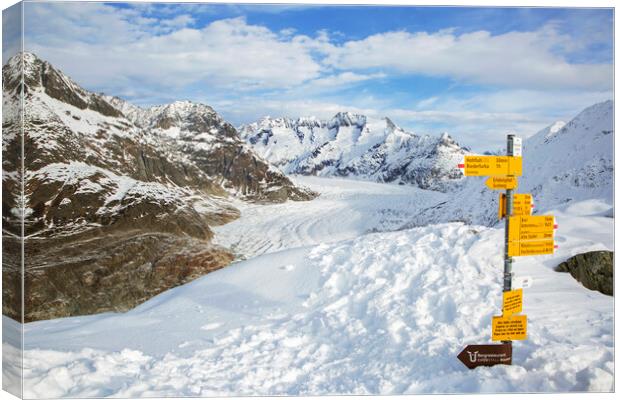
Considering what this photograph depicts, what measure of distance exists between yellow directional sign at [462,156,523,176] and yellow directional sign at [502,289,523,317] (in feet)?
4.08

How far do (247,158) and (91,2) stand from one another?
5553 cm

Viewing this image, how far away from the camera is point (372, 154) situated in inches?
4938

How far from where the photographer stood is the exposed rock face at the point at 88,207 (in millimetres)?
5035

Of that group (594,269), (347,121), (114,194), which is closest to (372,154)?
(347,121)

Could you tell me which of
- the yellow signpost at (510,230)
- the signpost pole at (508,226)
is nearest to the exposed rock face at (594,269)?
the yellow signpost at (510,230)

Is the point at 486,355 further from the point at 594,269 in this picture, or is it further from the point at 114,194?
the point at 114,194

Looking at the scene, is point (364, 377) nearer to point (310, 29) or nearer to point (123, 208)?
point (310, 29)

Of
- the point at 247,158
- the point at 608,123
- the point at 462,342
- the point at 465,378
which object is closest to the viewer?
the point at 465,378

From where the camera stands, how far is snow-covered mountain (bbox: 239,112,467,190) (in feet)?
249

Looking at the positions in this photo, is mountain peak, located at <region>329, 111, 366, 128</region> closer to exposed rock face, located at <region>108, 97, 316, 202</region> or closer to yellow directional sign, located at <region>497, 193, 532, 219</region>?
exposed rock face, located at <region>108, 97, 316, 202</region>

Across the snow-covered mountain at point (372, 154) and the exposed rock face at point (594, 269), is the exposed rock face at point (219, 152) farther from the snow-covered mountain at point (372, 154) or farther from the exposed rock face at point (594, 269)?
the exposed rock face at point (594, 269)

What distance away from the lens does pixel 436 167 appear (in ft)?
251

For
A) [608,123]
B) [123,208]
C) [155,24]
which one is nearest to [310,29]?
[155,24]

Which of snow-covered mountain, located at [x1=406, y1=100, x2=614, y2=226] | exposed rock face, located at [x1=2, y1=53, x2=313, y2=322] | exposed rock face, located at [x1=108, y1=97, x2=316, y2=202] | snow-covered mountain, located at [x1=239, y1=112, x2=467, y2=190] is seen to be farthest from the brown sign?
exposed rock face, located at [x1=108, y1=97, x2=316, y2=202]
